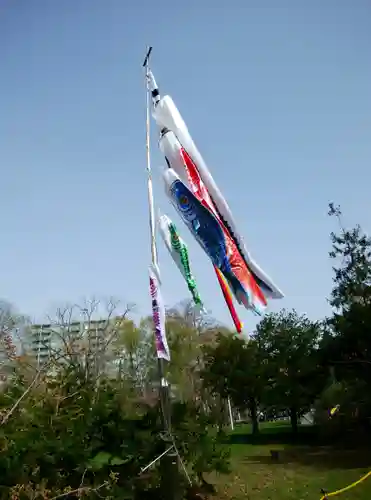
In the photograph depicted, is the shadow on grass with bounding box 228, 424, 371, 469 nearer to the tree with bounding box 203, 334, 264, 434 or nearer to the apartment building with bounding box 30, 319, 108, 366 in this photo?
the tree with bounding box 203, 334, 264, 434

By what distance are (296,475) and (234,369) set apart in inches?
472

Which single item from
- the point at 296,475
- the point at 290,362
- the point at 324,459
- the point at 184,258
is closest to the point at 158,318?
the point at 184,258

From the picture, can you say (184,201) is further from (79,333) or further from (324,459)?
(79,333)

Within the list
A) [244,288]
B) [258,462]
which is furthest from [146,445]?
→ [258,462]

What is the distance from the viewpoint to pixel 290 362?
22672mm

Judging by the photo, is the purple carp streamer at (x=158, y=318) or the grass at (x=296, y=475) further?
the grass at (x=296, y=475)

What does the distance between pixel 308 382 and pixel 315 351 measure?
1.99 metres

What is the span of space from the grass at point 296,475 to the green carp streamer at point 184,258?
487 centimetres

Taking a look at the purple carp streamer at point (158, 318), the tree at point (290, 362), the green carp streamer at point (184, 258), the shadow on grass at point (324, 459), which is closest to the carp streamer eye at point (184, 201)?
the green carp streamer at point (184, 258)

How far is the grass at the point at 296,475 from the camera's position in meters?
9.71

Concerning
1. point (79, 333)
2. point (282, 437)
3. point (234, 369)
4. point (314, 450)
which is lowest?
point (282, 437)

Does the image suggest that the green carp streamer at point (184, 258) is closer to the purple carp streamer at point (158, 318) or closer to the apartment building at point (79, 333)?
the purple carp streamer at point (158, 318)

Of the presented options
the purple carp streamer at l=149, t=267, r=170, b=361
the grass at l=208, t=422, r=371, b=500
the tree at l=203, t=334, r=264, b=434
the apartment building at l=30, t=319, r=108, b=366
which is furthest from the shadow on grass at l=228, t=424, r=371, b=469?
the apartment building at l=30, t=319, r=108, b=366

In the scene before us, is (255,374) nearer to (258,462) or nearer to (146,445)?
(258,462)
